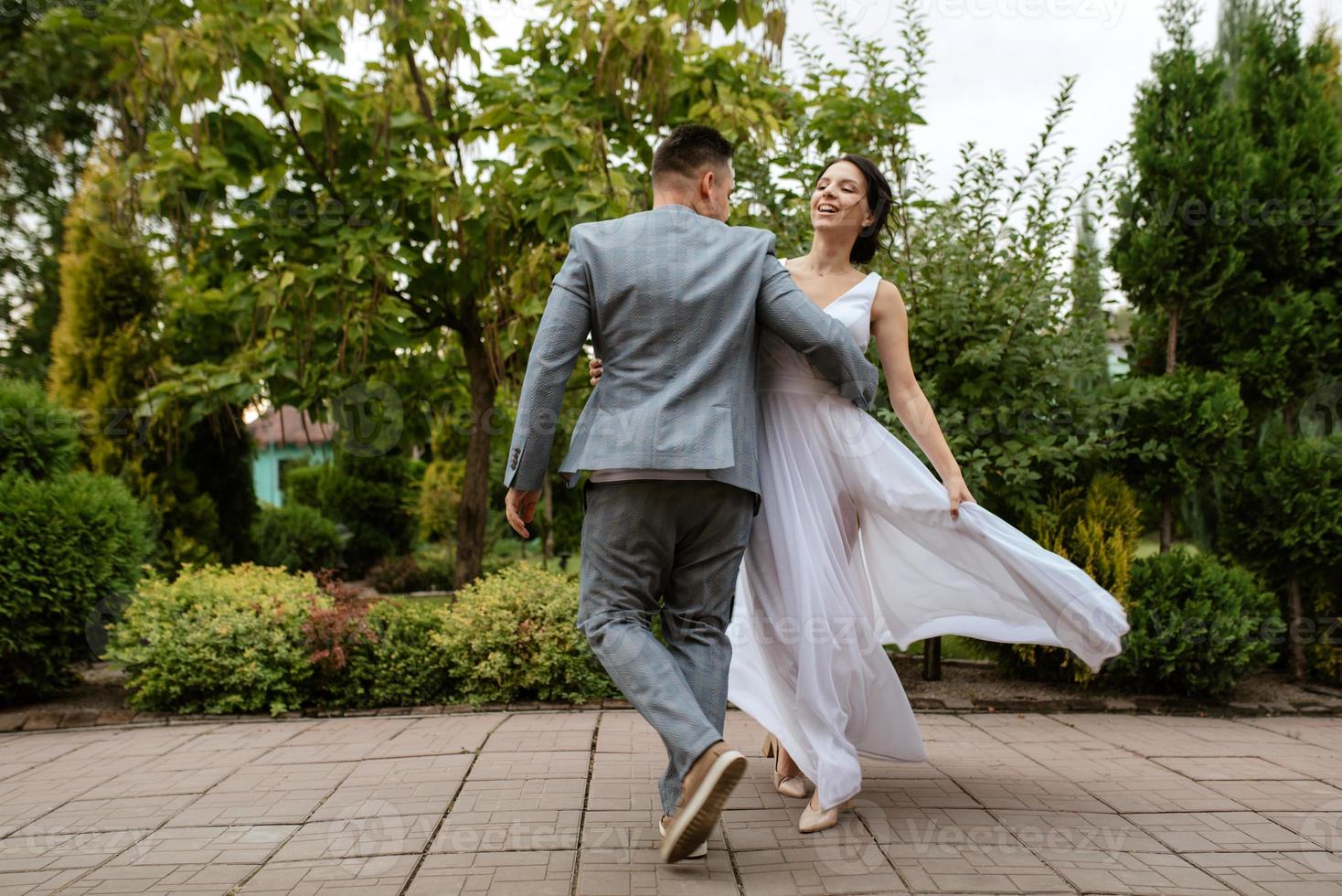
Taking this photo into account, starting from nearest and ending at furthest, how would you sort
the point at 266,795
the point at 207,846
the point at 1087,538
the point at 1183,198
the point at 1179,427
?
the point at 207,846 → the point at 266,795 → the point at 1087,538 → the point at 1179,427 → the point at 1183,198

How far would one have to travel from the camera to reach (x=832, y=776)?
2.76m

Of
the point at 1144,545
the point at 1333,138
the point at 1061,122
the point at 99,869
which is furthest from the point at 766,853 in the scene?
the point at 1144,545

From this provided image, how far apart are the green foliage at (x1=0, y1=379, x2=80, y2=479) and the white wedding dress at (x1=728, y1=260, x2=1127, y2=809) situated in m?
4.14

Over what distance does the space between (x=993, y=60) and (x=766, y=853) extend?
454 centimetres

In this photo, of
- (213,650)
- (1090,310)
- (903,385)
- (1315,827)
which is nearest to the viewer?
(1315,827)

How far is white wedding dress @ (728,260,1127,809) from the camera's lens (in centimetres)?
284

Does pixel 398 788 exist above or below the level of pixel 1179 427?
below

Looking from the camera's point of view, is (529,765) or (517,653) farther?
(517,653)

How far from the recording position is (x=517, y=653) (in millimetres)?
4758

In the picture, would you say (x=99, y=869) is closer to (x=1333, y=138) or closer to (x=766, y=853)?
(x=766, y=853)

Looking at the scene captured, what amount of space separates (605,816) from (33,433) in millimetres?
4043

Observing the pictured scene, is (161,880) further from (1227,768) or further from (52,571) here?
(1227,768)

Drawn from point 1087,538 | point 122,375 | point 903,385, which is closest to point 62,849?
point 903,385

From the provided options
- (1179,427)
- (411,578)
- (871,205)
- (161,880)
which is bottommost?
(411,578)
